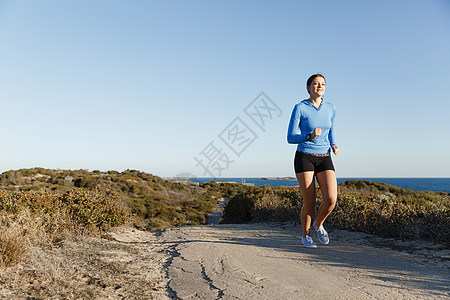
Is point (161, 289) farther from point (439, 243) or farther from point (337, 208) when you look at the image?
point (337, 208)

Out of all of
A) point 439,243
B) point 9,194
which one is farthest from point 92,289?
point 439,243

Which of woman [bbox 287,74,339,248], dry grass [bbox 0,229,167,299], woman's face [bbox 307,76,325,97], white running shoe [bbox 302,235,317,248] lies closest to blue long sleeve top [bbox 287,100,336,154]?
woman [bbox 287,74,339,248]

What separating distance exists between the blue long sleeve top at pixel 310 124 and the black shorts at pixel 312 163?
0.24 ft

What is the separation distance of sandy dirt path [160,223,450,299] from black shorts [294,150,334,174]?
3.89 ft

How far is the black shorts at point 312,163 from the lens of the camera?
4.19 meters

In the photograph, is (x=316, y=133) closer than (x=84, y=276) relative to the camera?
A: No

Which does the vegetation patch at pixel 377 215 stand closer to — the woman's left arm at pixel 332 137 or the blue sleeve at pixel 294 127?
the woman's left arm at pixel 332 137

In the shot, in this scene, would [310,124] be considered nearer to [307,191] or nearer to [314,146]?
[314,146]

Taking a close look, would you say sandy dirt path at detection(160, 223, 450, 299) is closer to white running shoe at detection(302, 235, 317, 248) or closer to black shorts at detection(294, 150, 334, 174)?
white running shoe at detection(302, 235, 317, 248)

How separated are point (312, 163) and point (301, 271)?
153 centimetres

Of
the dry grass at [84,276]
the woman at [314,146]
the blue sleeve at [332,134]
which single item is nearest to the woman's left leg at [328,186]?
the woman at [314,146]

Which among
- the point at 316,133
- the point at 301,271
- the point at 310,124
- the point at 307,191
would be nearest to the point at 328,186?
the point at 307,191

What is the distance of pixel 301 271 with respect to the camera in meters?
3.33

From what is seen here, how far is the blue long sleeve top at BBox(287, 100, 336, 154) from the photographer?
4.21 m
